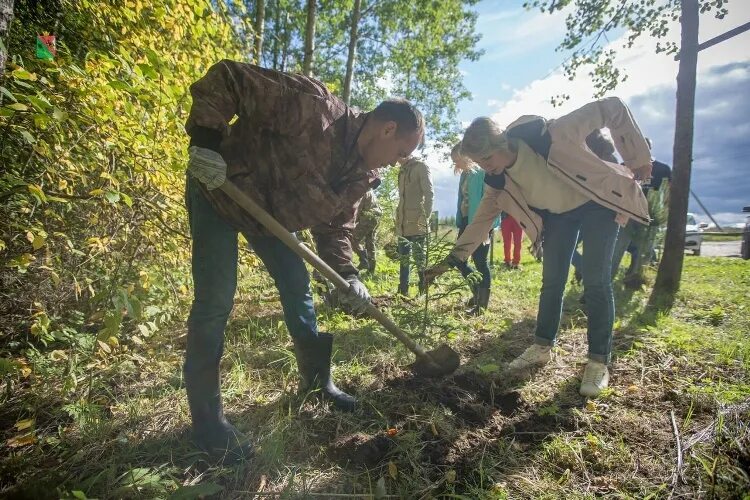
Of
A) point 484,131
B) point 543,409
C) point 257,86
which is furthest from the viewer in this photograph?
point 484,131

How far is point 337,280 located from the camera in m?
2.09

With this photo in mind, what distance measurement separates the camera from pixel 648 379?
2424 millimetres

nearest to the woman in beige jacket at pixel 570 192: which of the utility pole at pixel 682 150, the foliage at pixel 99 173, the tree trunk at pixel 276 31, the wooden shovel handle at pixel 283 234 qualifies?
the wooden shovel handle at pixel 283 234

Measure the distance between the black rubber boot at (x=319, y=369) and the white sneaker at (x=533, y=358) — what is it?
1.22m

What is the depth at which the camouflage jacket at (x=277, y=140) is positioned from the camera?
1621 mm

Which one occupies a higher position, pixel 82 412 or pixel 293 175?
pixel 293 175

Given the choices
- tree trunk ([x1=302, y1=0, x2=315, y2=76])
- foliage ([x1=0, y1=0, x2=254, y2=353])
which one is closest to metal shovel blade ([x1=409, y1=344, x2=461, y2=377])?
foliage ([x1=0, y1=0, x2=254, y2=353])

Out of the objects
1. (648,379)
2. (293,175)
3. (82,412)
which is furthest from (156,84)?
(648,379)

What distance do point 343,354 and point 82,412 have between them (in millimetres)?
1561

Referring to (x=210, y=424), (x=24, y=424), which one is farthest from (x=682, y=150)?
(x=24, y=424)

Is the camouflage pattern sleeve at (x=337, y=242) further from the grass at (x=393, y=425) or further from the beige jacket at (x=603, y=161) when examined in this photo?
the beige jacket at (x=603, y=161)

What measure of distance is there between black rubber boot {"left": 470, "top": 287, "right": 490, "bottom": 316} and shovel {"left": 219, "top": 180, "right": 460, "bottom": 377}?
1.60 metres

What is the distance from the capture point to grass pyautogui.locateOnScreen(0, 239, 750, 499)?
154 cm

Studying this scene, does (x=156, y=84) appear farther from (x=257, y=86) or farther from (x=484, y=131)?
(x=484, y=131)
